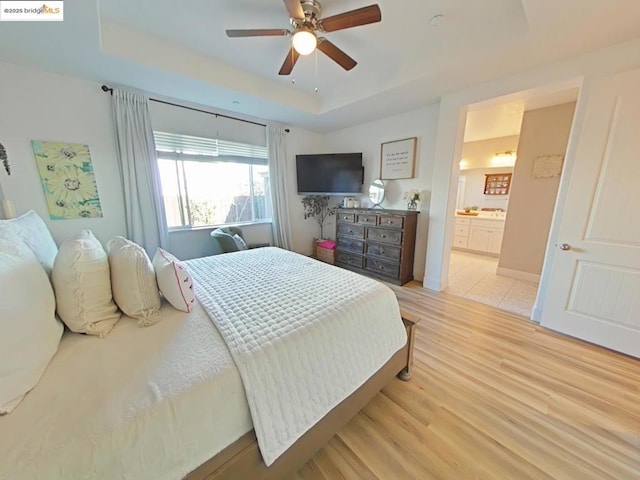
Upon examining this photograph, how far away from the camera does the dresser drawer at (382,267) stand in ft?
11.1

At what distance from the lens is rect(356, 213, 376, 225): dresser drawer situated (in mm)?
3509

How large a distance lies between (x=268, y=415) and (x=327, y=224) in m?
4.04

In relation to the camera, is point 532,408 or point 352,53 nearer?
point 532,408

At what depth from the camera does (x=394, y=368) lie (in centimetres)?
159

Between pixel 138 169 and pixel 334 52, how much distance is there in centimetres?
244

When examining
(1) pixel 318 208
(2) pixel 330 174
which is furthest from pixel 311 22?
(1) pixel 318 208

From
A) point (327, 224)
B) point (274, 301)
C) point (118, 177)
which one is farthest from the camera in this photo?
point (327, 224)

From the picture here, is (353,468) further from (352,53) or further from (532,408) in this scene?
(352,53)

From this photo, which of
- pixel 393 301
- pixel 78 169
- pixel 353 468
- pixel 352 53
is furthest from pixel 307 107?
pixel 353 468

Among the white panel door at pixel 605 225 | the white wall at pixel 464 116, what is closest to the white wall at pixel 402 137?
the white wall at pixel 464 116

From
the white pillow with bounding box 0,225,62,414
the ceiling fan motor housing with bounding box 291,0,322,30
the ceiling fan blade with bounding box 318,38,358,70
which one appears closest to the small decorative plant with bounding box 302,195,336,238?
the ceiling fan blade with bounding box 318,38,358,70

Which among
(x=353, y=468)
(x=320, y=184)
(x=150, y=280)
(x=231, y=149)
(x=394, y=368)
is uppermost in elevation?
(x=231, y=149)

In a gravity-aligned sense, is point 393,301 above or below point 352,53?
below

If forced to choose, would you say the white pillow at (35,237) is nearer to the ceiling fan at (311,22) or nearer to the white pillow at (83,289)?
the white pillow at (83,289)
